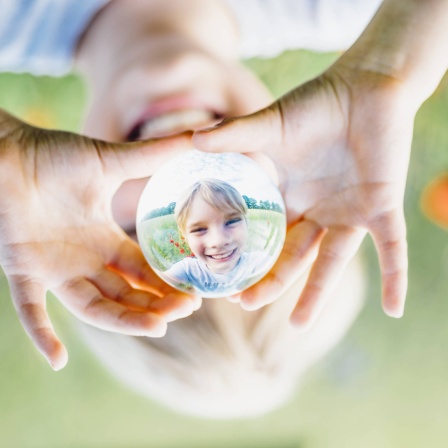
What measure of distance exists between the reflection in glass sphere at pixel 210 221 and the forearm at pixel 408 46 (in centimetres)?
22

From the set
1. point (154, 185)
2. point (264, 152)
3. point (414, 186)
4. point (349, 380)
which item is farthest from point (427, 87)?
point (349, 380)

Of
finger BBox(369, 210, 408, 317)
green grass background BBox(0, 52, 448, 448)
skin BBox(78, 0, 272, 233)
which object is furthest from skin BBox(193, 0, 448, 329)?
green grass background BBox(0, 52, 448, 448)

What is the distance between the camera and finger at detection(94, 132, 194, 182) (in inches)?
27.2

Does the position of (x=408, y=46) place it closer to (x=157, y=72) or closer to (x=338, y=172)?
(x=338, y=172)

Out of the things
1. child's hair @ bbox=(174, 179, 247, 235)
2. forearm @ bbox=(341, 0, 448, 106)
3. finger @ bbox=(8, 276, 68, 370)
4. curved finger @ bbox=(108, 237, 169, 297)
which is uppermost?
forearm @ bbox=(341, 0, 448, 106)

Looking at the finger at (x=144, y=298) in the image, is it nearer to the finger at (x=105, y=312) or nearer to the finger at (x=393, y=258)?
the finger at (x=105, y=312)

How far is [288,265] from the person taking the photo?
2.40 feet

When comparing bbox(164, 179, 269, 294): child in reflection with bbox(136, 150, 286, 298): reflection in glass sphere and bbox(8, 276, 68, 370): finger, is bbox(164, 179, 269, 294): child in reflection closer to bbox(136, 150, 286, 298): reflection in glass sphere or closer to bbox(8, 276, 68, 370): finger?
bbox(136, 150, 286, 298): reflection in glass sphere

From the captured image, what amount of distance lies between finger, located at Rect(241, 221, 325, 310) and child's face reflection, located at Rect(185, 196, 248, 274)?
128 millimetres

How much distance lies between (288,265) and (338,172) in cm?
12

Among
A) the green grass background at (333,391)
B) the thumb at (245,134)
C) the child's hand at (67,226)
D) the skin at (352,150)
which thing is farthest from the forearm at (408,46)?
the green grass background at (333,391)

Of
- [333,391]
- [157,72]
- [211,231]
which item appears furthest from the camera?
[333,391]

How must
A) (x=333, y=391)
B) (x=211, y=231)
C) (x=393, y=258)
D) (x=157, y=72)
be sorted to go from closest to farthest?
(x=211, y=231), (x=393, y=258), (x=157, y=72), (x=333, y=391)

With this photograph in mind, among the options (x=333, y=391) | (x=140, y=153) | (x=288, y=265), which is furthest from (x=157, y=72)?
(x=333, y=391)
